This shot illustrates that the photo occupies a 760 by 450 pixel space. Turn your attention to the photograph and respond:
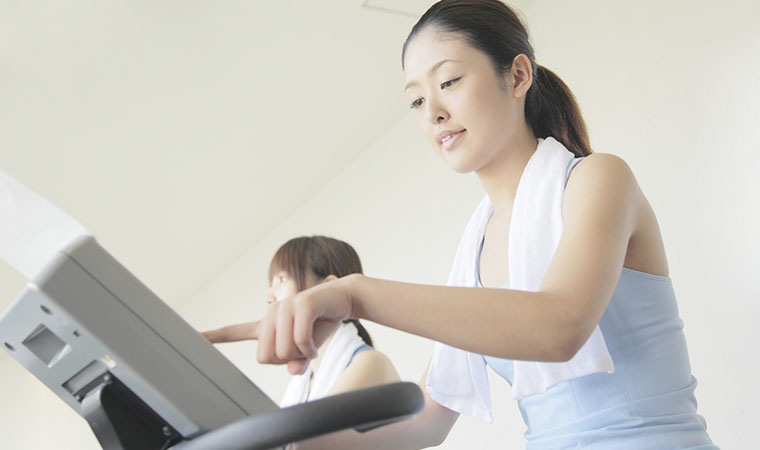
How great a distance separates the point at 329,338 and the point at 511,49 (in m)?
1.07

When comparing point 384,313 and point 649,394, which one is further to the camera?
point 649,394

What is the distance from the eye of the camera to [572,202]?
3.26 ft

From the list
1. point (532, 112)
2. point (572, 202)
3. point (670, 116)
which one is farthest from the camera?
point (670, 116)

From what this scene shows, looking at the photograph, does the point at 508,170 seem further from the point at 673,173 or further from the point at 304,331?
the point at 673,173

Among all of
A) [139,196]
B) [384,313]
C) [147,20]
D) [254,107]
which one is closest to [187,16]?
[147,20]

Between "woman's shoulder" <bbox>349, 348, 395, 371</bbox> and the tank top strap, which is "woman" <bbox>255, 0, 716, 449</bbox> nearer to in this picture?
the tank top strap

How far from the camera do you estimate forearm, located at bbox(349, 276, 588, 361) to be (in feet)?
2.23

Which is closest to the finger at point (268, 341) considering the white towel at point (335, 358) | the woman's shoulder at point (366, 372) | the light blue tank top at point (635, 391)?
the light blue tank top at point (635, 391)

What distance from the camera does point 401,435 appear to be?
1180 mm

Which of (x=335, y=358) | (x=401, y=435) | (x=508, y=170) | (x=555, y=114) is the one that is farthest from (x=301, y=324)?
(x=335, y=358)

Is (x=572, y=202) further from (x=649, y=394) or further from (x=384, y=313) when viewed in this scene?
(x=384, y=313)

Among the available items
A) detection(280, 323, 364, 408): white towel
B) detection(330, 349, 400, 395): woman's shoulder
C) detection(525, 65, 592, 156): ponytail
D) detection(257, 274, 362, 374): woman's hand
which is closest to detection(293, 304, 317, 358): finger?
detection(257, 274, 362, 374): woman's hand

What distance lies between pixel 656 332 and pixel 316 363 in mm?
1341

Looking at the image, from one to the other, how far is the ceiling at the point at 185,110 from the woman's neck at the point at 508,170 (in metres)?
1.80
